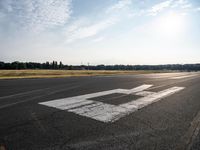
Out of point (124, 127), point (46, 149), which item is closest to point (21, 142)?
point (46, 149)

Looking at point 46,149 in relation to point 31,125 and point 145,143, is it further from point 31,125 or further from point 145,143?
point 145,143

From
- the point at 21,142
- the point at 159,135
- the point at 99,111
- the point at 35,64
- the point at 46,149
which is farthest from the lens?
the point at 35,64

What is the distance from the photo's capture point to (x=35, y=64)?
5694 inches

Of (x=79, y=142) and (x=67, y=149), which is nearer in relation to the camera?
(x=67, y=149)

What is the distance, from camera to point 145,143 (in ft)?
8.96

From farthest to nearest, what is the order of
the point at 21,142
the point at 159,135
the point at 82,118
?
the point at 82,118, the point at 159,135, the point at 21,142

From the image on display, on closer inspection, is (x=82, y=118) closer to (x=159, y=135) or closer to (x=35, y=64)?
(x=159, y=135)

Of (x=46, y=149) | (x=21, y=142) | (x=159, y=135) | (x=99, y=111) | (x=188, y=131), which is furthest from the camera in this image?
(x=99, y=111)

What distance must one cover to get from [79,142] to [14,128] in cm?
138

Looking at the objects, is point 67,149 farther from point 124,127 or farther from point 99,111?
point 99,111

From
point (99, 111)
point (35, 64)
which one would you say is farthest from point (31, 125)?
point (35, 64)

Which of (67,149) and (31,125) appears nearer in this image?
(67,149)

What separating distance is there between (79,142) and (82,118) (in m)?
1.21

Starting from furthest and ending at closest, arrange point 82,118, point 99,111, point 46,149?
point 99,111 → point 82,118 → point 46,149
